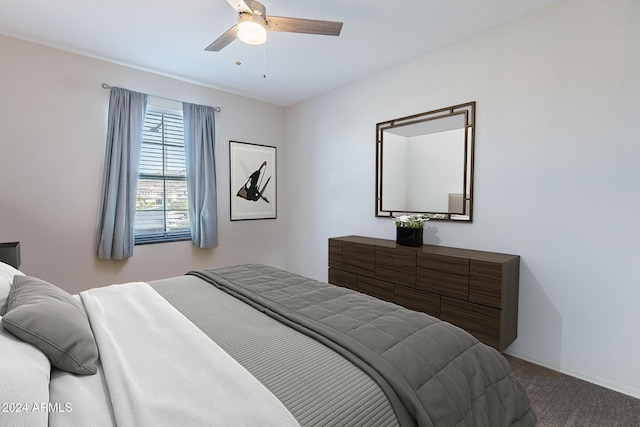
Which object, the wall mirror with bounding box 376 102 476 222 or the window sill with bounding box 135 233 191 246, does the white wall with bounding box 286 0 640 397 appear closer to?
the wall mirror with bounding box 376 102 476 222

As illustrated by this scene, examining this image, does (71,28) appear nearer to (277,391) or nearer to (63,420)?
(63,420)

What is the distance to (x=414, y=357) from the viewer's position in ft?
3.82

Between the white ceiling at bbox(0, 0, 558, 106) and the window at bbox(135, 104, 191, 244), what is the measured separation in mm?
573

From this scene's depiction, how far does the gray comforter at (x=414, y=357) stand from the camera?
1051mm

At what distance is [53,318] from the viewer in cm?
105

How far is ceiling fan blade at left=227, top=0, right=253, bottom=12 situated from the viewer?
6.00 ft

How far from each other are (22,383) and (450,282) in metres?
2.43

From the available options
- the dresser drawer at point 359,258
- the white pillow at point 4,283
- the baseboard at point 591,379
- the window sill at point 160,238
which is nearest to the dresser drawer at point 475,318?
the baseboard at point 591,379

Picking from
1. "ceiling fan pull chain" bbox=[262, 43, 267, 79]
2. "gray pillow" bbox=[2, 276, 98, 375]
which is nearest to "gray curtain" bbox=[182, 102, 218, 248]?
"ceiling fan pull chain" bbox=[262, 43, 267, 79]

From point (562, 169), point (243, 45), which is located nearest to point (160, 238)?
point (243, 45)

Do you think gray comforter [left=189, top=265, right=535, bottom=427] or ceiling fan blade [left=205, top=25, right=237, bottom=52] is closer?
gray comforter [left=189, top=265, right=535, bottom=427]

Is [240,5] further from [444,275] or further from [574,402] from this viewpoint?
[574,402]

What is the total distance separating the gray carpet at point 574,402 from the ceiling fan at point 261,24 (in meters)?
2.62

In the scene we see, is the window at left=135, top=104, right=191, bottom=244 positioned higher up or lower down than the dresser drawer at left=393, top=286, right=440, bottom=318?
higher up
